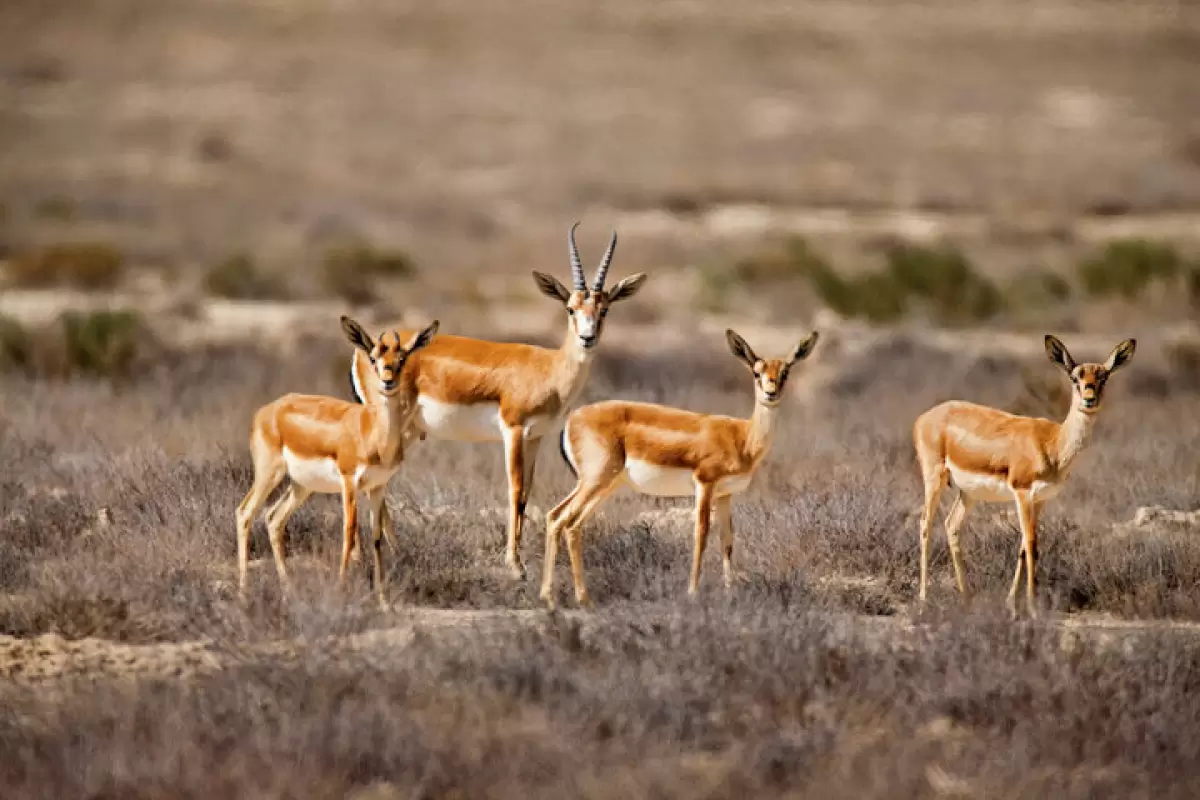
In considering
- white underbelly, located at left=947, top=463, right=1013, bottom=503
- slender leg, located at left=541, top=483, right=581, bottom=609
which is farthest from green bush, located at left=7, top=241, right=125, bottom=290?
white underbelly, located at left=947, top=463, right=1013, bottom=503

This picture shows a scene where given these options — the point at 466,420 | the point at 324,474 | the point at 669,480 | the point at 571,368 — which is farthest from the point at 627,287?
the point at 324,474

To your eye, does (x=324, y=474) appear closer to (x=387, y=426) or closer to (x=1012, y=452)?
(x=387, y=426)

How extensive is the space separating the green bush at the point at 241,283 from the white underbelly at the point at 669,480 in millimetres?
15161

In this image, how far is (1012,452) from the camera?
9961 millimetres

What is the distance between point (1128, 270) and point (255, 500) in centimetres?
1730

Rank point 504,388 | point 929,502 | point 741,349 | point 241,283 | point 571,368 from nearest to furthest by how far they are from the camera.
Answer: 1. point 741,349
2. point 929,502
3. point 571,368
4. point 504,388
5. point 241,283

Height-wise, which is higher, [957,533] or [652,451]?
[652,451]

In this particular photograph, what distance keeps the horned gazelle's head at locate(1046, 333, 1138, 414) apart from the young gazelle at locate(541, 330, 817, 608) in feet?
4.99

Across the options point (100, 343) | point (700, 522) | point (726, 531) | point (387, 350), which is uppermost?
point (387, 350)

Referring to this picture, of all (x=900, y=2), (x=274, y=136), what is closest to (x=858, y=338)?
(x=274, y=136)

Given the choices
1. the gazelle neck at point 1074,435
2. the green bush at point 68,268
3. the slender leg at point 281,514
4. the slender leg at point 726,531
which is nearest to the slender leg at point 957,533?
the gazelle neck at point 1074,435

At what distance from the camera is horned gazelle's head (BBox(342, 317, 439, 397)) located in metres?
9.55

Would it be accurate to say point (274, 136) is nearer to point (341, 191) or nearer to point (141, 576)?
point (341, 191)

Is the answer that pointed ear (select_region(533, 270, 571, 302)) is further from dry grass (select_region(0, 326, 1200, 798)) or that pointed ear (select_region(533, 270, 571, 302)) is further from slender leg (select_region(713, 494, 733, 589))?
slender leg (select_region(713, 494, 733, 589))
